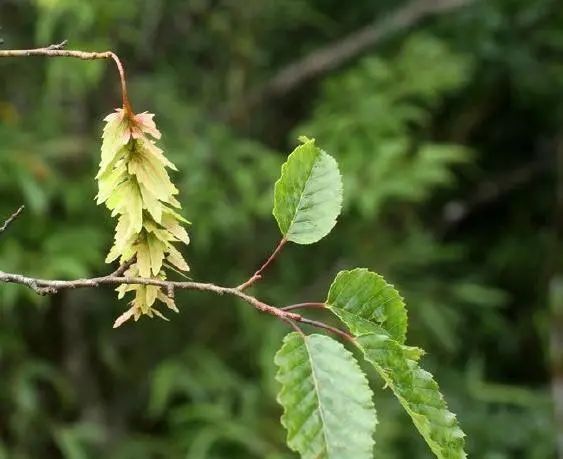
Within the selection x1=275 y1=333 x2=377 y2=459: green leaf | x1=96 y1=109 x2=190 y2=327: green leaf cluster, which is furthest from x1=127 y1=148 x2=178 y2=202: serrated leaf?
x1=275 y1=333 x2=377 y2=459: green leaf

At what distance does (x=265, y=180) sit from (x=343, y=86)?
1.41 ft

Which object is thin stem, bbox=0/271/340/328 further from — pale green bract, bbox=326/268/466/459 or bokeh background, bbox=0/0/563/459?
bokeh background, bbox=0/0/563/459

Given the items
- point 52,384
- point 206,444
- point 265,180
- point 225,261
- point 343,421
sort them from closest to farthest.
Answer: point 343,421 → point 206,444 → point 265,180 → point 52,384 → point 225,261

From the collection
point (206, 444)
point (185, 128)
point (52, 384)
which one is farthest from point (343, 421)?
point (52, 384)

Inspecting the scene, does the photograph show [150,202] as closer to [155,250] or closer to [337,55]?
[155,250]

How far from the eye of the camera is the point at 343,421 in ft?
1.81

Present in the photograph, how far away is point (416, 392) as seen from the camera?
0.59 meters

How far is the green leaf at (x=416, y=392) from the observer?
1.92ft

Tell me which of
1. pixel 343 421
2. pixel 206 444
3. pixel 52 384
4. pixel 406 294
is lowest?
pixel 343 421

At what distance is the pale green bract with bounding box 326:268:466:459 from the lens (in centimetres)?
59

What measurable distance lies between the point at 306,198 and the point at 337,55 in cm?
238

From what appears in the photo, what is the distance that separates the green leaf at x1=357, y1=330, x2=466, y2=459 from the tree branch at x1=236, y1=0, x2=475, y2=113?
246 cm

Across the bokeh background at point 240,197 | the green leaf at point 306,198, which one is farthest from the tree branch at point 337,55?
the green leaf at point 306,198

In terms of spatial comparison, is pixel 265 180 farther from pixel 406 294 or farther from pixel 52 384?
pixel 52 384
